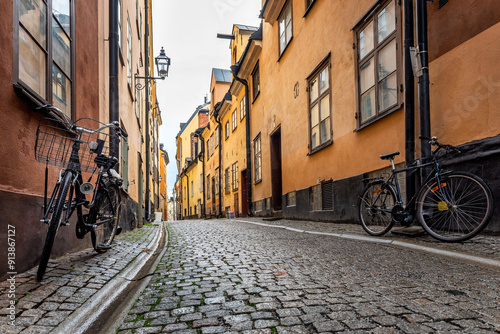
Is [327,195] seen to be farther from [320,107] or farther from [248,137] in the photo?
[248,137]

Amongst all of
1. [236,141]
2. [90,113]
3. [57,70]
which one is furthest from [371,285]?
[236,141]

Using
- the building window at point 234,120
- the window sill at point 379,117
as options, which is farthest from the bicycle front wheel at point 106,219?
the building window at point 234,120

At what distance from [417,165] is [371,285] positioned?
8.93ft

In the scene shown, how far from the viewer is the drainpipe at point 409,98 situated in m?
5.59

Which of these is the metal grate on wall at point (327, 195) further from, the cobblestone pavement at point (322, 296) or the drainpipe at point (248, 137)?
the drainpipe at point (248, 137)

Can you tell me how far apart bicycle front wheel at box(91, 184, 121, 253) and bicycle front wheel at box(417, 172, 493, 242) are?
3.63 metres

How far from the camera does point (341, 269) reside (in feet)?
11.2

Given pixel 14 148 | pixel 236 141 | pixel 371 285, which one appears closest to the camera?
pixel 371 285

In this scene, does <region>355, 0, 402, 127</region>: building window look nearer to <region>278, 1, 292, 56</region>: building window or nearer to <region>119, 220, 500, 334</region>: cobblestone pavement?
<region>119, 220, 500, 334</region>: cobblestone pavement

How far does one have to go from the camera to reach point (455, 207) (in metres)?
4.36

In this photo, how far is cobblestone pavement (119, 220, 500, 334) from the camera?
2061mm

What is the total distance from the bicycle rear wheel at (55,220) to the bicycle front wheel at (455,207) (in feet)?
12.3

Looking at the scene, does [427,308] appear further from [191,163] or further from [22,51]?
[191,163]

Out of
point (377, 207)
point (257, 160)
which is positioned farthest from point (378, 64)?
point (257, 160)
